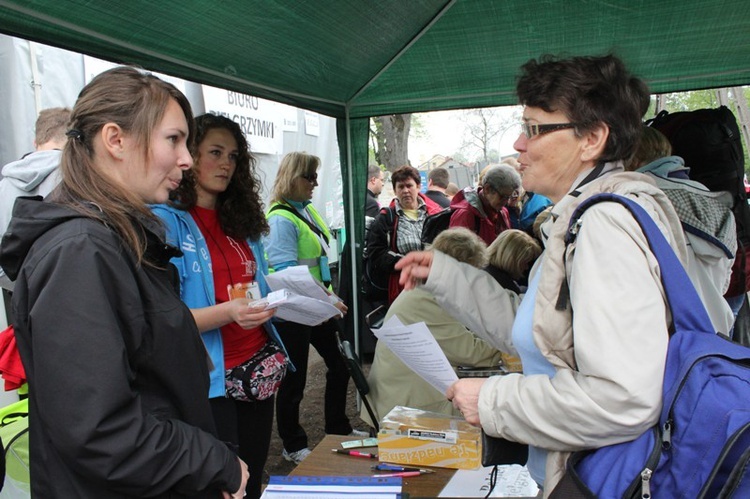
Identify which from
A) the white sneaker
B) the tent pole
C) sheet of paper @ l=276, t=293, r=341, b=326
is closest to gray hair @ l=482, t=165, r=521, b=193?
the tent pole

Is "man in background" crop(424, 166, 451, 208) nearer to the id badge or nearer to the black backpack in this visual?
the black backpack

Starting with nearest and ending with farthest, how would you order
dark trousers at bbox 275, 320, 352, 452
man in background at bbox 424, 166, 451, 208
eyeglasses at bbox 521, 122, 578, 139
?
eyeglasses at bbox 521, 122, 578, 139
dark trousers at bbox 275, 320, 352, 452
man in background at bbox 424, 166, 451, 208

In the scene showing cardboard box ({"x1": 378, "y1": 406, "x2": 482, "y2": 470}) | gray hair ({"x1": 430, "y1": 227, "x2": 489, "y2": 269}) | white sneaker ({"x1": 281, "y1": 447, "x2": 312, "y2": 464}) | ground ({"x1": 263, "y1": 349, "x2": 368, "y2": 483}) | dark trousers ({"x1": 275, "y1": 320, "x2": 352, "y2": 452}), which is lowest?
ground ({"x1": 263, "y1": 349, "x2": 368, "y2": 483})

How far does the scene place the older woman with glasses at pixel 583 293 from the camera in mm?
1059

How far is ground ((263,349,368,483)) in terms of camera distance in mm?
4086

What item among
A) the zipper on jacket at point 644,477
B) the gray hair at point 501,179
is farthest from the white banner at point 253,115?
the zipper on jacket at point 644,477

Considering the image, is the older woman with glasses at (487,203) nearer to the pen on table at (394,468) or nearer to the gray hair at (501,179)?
the gray hair at (501,179)

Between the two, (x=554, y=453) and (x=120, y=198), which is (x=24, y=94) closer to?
(x=120, y=198)

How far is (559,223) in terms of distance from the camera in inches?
49.1

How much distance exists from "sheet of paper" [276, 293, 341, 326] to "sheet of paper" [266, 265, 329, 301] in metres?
0.06

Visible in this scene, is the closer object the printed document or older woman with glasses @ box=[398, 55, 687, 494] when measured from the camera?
older woman with glasses @ box=[398, 55, 687, 494]

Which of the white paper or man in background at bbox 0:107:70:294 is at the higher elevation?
man in background at bbox 0:107:70:294

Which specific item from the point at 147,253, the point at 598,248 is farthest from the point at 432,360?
the point at 147,253

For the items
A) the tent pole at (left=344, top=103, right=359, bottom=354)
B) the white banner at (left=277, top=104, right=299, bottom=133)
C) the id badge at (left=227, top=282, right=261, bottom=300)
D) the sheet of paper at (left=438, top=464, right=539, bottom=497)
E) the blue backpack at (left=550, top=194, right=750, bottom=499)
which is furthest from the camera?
the white banner at (left=277, top=104, right=299, bottom=133)
